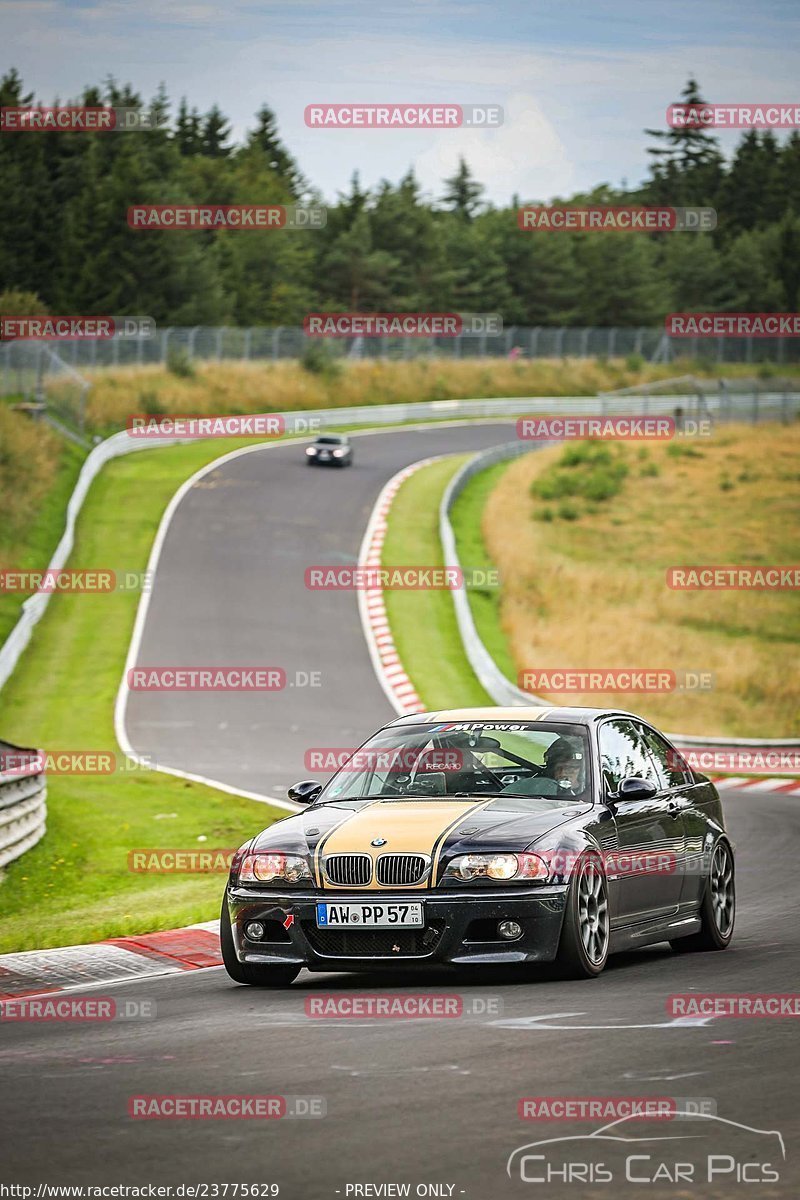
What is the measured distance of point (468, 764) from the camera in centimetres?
1016

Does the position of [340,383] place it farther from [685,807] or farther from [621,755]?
[621,755]

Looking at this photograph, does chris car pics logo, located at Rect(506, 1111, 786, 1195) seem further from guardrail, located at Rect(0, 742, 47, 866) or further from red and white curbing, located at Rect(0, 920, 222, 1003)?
guardrail, located at Rect(0, 742, 47, 866)

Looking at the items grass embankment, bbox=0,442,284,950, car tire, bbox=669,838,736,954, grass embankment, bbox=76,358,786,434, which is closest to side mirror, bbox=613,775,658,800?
car tire, bbox=669,838,736,954

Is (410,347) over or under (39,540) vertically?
over

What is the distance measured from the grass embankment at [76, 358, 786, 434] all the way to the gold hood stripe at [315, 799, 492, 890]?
149ft

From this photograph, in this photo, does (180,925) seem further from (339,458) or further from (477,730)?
(339,458)

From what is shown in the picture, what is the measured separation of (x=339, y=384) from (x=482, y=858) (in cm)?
6393

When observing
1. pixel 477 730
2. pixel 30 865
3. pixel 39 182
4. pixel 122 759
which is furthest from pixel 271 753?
pixel 39 182

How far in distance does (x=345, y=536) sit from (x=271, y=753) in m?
17.9

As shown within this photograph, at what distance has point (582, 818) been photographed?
9547mm

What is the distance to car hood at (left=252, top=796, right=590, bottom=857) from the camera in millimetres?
9016

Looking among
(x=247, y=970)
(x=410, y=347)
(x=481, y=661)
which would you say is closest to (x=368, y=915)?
(x=247, y=970)

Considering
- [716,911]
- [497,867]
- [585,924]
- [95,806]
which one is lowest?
[95,806]

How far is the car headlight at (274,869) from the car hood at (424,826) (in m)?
0.06
